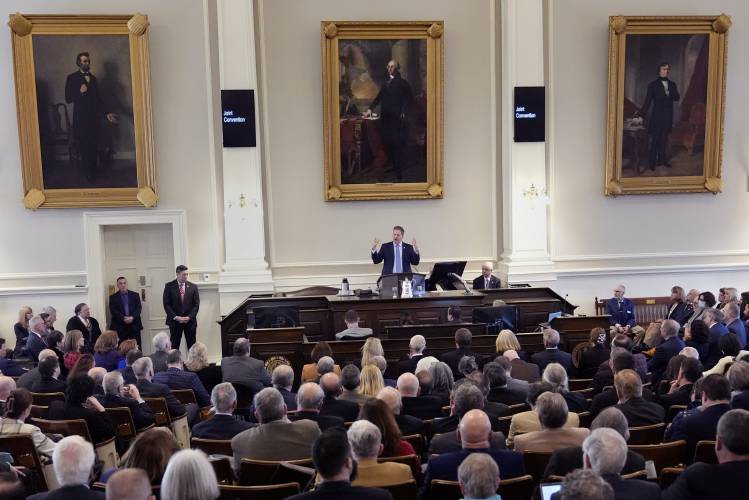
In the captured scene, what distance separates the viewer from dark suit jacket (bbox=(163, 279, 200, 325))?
1248 cm

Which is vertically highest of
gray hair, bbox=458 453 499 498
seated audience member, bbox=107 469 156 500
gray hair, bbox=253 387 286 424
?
seated audience member, bbox=107 469 156 500

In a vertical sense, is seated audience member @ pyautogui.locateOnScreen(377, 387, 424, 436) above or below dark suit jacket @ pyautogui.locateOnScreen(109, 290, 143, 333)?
above

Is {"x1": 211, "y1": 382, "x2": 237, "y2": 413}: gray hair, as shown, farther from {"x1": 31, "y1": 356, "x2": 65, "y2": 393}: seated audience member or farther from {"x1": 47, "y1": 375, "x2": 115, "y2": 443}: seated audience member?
{"x1": 31, "y1": 356, "x2": 65, "y2": 393}: seated audience member

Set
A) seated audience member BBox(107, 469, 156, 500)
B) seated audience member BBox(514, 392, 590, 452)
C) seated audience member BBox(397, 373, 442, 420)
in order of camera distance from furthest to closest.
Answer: seated audience member BBox(397, 373, 442, 420), seated audience member BBox(514, 392, 590, 452), seated audience member BBox(107, 469, 156, 500)

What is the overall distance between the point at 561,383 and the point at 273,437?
96.2 inches

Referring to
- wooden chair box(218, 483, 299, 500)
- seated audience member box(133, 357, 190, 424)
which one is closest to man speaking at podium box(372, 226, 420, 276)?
seated audience member box(133, 357, 190, 424)

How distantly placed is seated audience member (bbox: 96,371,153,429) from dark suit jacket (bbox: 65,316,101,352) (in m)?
5.32

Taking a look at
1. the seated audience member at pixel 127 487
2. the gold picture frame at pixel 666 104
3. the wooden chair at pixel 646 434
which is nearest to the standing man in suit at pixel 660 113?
the gold picture frame at pixel 666 104

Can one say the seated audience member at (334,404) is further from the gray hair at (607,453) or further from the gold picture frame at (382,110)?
the gold picture frame at (382,110)

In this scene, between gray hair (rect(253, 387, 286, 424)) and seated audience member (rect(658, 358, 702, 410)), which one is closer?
gray hair (rect(253, 387, 286, 424))

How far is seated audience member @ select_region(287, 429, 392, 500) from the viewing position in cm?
362

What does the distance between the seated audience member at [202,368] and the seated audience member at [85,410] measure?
1.84m

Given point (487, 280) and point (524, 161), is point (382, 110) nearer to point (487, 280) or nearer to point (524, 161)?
point (524, 161)

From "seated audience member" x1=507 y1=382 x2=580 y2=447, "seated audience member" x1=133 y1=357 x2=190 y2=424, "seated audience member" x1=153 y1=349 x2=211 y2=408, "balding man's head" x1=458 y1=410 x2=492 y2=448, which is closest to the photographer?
"balding man's head" x1=458 y1=410 x2=492 y2=448
